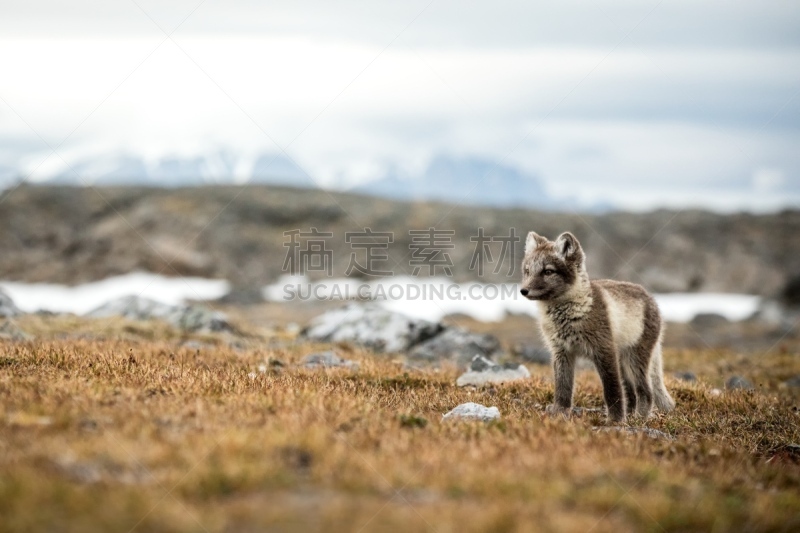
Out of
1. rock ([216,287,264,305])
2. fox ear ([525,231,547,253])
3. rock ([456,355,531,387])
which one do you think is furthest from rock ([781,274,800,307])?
fox ear ([525,231,547,253])

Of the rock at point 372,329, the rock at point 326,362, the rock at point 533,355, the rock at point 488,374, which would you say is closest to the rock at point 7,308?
the rock at point 372,329

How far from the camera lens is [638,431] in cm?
914

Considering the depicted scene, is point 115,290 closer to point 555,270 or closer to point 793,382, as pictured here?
point 793,382

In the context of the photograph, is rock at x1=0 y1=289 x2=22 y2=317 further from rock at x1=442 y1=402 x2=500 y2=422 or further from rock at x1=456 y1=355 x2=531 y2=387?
rock at x1=442 y1=402 x2=500 y2=422

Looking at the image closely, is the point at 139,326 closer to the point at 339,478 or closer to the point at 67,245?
the point at 339,478

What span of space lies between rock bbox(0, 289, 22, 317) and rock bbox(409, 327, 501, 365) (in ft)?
38.9

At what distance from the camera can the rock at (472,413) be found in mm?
8891

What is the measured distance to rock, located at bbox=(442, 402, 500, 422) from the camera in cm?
889

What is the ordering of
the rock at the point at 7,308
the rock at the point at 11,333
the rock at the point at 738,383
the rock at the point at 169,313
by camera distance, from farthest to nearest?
the rock at the point at 169,313 < the rock at the point at 7,308 < the rock at the point at 738,383 < the rock at the point at 11,333

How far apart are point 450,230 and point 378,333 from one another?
42.7m

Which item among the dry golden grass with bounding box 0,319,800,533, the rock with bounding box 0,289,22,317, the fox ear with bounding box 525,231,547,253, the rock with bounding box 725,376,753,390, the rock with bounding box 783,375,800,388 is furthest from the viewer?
the rock with bounding box 0,289,22,317

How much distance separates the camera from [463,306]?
46.2 metres

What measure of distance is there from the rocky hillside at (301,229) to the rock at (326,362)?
134 ft

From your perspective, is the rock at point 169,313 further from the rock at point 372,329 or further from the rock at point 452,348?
the rock at point 452,348
